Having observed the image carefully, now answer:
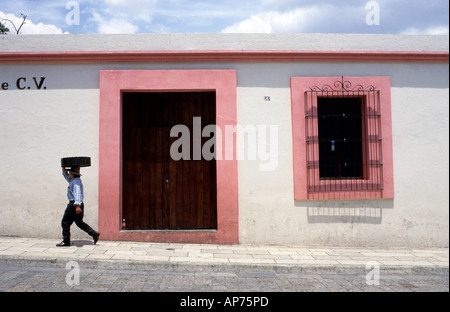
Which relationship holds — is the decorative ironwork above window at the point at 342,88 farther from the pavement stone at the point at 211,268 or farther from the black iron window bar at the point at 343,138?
the pavement stone at the point at 211,268

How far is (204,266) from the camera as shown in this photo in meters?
5.87

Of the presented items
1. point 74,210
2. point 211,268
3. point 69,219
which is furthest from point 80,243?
point 211,268

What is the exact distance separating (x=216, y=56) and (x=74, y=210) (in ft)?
13.1

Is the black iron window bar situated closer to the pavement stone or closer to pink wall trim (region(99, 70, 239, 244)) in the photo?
the pavement stone

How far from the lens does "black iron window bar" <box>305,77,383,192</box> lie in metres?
7.47

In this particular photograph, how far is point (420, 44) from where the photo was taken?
769cm

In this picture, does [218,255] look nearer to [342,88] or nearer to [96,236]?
[96,236]

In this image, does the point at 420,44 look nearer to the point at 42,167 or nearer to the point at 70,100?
the point at 70,100

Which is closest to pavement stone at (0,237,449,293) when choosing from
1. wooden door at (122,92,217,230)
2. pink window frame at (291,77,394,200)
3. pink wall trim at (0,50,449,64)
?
wooden door at (122,92,217,230)

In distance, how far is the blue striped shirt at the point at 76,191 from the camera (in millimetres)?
6723

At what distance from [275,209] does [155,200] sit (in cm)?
249

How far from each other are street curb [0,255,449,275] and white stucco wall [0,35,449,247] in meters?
1.55
